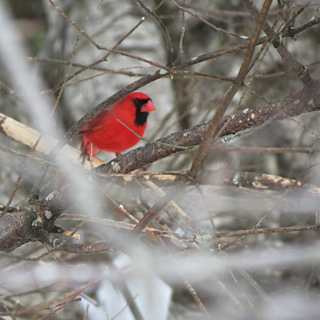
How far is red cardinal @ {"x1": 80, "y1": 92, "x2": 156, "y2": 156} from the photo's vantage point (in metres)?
4.01

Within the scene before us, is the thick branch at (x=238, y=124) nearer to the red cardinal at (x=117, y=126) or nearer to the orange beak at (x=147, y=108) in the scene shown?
the red cardinal at (x=117, y=126)

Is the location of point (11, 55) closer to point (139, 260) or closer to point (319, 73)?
point (139, 260)

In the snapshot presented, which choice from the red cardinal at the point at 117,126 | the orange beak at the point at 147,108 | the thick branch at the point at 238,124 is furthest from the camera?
the orange beak at the point at 147,108

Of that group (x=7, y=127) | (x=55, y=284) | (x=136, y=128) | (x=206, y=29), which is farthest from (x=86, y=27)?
(x=55, y=284)

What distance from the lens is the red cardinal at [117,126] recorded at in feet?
13.1

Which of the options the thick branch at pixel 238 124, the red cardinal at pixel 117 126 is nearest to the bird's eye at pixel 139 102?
the red cardinal at pixel 117 126

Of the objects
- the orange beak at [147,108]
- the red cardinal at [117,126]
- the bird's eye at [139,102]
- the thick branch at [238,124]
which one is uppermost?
the bird's eye at [139,102]

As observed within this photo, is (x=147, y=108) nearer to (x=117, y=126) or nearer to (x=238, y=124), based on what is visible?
(x=117, y=126)

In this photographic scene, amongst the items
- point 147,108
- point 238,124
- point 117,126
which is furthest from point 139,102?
point 238,124

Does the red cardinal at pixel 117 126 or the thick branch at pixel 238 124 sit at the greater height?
the red cardinal at pixel 117 126

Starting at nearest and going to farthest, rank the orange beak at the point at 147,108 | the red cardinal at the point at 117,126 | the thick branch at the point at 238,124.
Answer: the thick branch at the point at 238,124 → the red cardinal at the point at 117,126 → the orange beak at the point at 147,108

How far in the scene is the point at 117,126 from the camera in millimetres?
3984

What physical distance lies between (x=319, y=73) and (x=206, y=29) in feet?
3.79

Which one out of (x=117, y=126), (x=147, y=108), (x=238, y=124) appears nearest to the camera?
(x=238, y=124)
